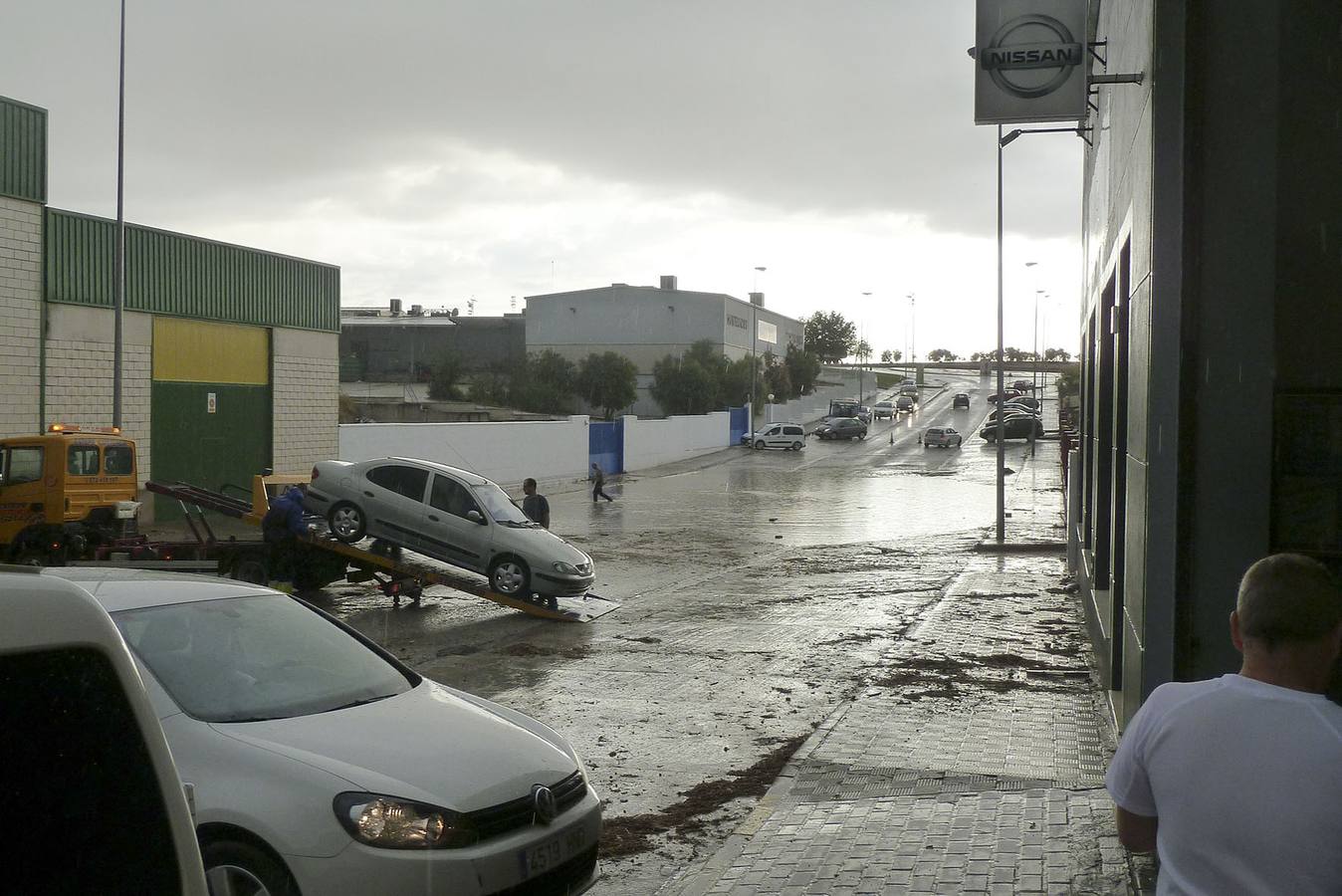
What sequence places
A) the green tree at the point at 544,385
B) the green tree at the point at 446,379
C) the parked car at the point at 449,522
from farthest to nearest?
the green tree at the point at 446,379 → the green tree at the point at 544,385 → the parked car at the point at 449,522

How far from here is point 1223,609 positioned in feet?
19.1

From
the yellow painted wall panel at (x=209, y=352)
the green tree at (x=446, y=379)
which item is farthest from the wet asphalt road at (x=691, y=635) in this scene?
the green tree at (x=446, y=379)

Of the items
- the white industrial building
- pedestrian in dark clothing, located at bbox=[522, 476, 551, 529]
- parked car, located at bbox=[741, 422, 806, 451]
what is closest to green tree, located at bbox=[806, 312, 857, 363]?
the white industrial building

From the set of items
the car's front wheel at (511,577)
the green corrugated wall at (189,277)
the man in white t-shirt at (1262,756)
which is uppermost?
the green corrugated wall at (189,277)

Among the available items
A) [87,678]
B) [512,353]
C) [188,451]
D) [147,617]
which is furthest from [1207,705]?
[512,353]

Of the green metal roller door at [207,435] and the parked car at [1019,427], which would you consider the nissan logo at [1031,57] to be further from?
the parked car at [1019,427]

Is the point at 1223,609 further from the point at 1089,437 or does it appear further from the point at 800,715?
the point at 1089,437

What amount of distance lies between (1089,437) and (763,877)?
11696mm

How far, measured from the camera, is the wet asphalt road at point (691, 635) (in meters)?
8.91

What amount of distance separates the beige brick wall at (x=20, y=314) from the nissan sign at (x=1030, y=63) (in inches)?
916

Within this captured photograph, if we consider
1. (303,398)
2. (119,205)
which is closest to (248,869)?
(119,205)

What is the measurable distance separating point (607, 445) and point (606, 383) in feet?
91.3

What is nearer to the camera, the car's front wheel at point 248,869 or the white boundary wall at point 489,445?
the car's front wheel at point 248,869

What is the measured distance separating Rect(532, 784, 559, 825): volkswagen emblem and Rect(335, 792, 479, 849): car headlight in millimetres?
365
